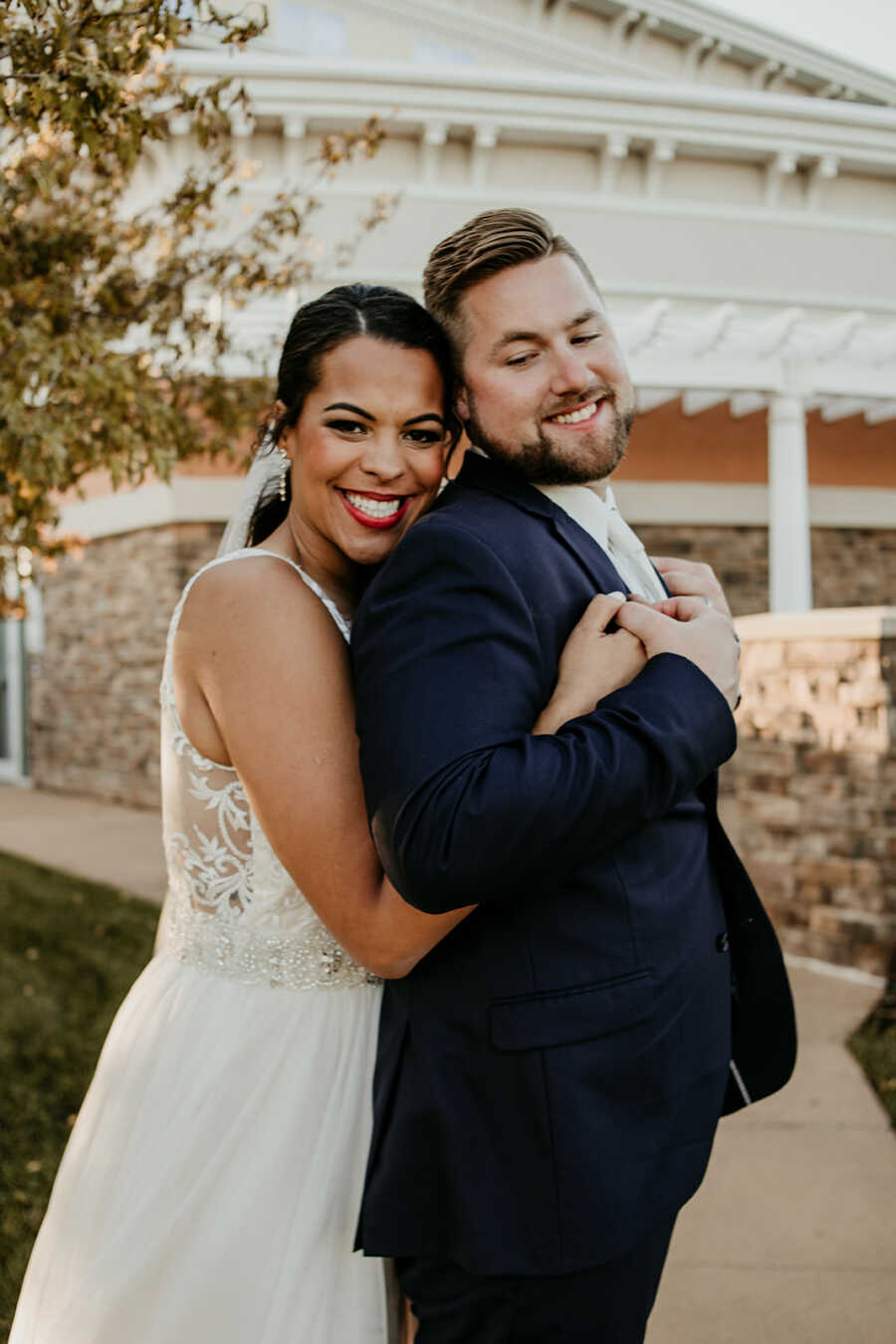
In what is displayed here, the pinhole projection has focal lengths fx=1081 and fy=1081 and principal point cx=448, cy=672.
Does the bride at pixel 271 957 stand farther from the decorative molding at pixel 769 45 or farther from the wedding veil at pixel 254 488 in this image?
the decorative molding at pixel 769 45

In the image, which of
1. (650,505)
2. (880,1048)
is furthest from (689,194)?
(880,1048)

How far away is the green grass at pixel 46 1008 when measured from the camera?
3.52 meters

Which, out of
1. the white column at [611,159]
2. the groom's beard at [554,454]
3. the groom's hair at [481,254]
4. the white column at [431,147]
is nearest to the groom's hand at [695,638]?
the groom's beard at [554,454]

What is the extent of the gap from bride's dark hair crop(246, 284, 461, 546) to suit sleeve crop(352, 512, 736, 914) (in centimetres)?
41

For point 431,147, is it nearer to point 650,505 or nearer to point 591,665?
point 650,505

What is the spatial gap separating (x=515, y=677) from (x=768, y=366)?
8.37 meters

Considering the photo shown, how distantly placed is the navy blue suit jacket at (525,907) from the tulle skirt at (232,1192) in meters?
0.14

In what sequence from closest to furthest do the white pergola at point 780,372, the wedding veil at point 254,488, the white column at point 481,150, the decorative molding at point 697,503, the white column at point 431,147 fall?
the wedding veil at point 254,488 → the white pergola at point 780,372 → the white column at point 431,147 → the white column at point 481,150 → the decorative molding at point 697,503

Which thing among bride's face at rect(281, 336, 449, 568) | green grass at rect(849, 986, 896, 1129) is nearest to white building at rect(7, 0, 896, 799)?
green grass at rect(849, 986, 896, 1129)

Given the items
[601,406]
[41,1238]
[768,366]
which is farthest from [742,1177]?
[768,366]

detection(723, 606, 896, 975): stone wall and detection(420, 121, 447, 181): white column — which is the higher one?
detection(420, 121, 447, 181): white column

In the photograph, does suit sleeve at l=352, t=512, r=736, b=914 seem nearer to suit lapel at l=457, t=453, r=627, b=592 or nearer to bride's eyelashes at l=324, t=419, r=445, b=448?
→ suit lapel at l=457, t=453, r=627, b=592

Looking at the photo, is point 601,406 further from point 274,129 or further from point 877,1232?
point 274,129

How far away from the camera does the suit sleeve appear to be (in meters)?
1.25
